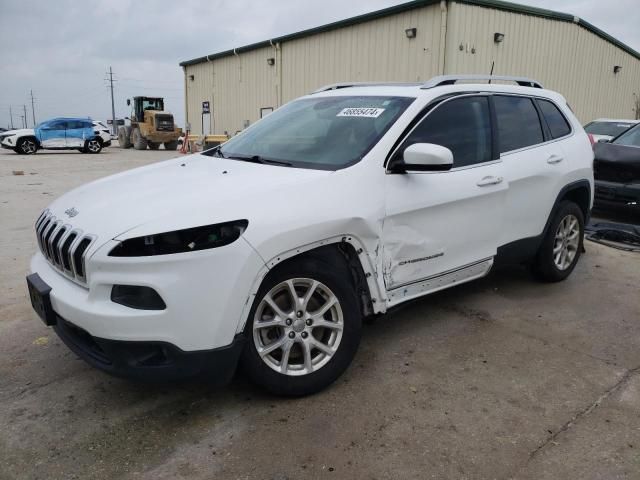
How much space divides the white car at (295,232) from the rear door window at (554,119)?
1.08 ft

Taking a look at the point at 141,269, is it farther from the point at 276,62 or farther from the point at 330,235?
the point at 276,62

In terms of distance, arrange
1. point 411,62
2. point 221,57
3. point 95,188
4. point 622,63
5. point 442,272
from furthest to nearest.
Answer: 1. point 221,57
2. point 622,63
3. point 411,62
4. point 442,272
5. point 95,188

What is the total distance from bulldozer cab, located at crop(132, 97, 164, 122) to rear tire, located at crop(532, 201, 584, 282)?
94.5 ft

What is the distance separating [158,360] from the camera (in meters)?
2.49

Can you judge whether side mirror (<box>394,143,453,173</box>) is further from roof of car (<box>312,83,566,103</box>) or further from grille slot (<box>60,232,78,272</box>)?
grille slot (<box>60,232,78,272</box>)

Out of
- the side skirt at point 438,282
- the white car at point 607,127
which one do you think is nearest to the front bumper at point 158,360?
the side skirt at point 438,282

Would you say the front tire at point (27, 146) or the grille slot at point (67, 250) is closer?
the grille slot at point (67, 250)

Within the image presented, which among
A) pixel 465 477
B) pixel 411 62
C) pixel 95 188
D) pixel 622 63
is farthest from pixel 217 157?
pixel 622 63

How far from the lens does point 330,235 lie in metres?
2.83

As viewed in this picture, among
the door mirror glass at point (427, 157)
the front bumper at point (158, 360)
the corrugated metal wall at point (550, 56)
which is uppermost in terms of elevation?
the corrugated metal wall at point (550, 56)

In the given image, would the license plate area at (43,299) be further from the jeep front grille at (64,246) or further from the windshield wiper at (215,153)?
the windshield wiper at (215,153)

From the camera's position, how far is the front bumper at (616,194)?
23.0 ft

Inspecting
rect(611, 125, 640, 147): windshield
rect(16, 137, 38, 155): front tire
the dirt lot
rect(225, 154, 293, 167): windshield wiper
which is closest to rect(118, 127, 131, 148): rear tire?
rect(16, 137, 38, 155): front tire

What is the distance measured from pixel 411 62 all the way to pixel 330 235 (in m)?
14.2
